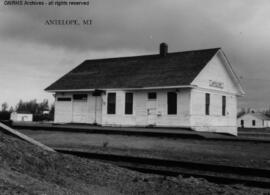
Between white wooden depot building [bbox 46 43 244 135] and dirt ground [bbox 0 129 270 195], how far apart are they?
17938mm

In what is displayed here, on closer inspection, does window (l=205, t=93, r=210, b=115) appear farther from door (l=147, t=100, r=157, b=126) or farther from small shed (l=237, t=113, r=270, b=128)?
small shed (l=237, t=113, r=270, b=128)

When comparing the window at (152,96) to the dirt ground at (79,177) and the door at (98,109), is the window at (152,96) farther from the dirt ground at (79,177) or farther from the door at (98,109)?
the dirt ground at (79,177)

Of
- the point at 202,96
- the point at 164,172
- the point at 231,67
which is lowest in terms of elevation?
→ the point at 164,172

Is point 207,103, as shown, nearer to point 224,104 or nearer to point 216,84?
point 216,84

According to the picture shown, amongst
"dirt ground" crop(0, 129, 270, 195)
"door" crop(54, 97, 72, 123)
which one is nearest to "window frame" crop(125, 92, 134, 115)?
"door" crop(54, 97, 72, 123)

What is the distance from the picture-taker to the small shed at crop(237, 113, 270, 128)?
301 ft

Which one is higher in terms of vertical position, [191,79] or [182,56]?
[182,56]

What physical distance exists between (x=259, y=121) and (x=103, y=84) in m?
70.2

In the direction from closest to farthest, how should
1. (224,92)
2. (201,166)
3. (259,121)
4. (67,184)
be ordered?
(67,184) → (201,166) → (224,92) → (259,121)

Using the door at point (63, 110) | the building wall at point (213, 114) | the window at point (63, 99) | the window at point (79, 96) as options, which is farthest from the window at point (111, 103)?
the building wall at point (213, 114)

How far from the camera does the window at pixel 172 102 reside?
26663 millimetres

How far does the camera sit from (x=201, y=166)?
30.2ft

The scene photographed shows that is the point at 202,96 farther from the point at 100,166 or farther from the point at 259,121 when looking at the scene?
the point at 259,121

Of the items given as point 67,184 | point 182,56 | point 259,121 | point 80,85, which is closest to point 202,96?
point 182,56
